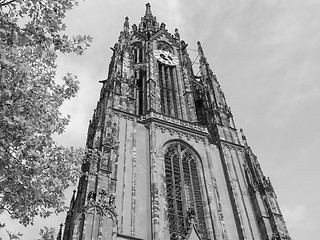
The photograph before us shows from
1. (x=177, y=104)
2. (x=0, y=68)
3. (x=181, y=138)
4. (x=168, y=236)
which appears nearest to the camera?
(x=0, y=68)

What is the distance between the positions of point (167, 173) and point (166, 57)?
49.4 ft

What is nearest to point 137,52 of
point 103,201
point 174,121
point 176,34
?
point 176,34

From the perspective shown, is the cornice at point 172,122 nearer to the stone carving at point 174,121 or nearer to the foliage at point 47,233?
the stone carving at point 174,121

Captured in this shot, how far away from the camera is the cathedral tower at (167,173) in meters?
17.7

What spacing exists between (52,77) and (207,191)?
1368 centimetres

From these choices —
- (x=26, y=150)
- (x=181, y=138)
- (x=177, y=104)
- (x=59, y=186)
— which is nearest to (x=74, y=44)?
(x=26, y=150)

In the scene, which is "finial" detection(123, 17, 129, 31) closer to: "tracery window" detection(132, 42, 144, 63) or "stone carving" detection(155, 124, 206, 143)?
"tracery window" detection(132, 42, 144, 63)

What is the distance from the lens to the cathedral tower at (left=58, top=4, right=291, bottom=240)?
58.1ft

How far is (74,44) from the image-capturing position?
8344 mm

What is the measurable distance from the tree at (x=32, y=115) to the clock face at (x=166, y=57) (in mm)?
24864

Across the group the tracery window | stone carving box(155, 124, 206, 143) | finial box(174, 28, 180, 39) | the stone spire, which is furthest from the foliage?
the stone spire

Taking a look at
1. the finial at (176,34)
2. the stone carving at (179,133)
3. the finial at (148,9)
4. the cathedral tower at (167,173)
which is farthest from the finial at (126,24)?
the stone carving at (179,133)

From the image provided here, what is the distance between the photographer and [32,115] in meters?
7.59

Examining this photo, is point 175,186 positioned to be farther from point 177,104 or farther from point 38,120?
point 38,120
